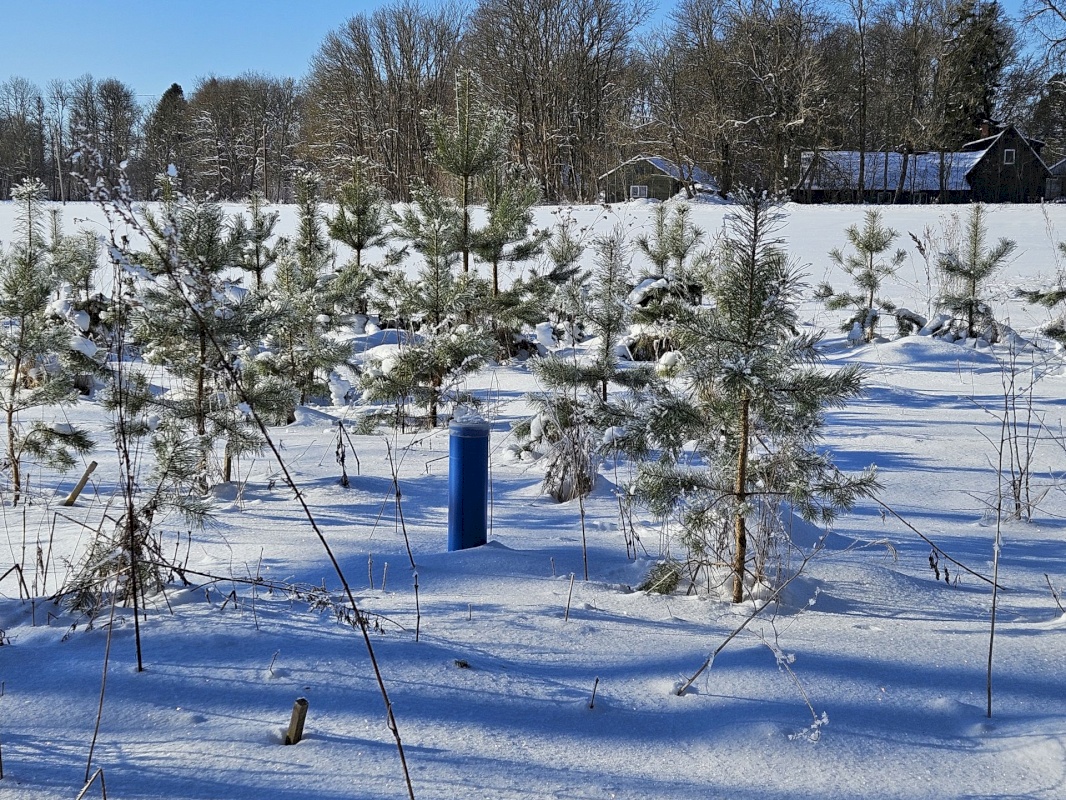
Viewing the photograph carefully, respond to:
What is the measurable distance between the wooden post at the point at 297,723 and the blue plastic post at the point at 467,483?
5.41 feet

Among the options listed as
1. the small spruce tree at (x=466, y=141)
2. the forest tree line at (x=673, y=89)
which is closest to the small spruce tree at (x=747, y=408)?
the small spruce tree at (x=466, y=141)

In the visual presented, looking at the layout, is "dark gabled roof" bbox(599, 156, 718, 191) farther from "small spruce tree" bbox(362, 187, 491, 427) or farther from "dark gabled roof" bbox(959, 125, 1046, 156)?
"small spruce tree" bbox(362, 187, 491, 427)

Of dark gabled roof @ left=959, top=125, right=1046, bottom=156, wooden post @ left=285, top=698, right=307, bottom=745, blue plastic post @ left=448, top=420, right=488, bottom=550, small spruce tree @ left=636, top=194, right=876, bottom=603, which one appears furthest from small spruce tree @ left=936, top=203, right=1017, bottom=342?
dark gabled roof @ left=959, top=125, right=1046, bottom=156

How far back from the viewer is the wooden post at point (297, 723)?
1.79 m

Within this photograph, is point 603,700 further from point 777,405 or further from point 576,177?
point 576,177

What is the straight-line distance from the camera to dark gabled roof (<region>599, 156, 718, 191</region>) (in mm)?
32438

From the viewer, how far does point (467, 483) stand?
3.44 meters

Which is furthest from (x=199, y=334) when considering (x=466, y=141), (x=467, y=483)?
(x=466, y=141)

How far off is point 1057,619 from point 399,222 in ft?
25.0

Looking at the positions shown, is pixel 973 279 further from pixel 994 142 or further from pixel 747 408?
pixel 994 142

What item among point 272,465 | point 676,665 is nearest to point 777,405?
point 676,665

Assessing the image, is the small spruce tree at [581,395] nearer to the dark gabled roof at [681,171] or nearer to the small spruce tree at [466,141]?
the small spruce tree at [466,141]

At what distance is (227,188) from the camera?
161 ft

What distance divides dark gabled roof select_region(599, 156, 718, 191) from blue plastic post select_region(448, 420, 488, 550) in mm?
30029
